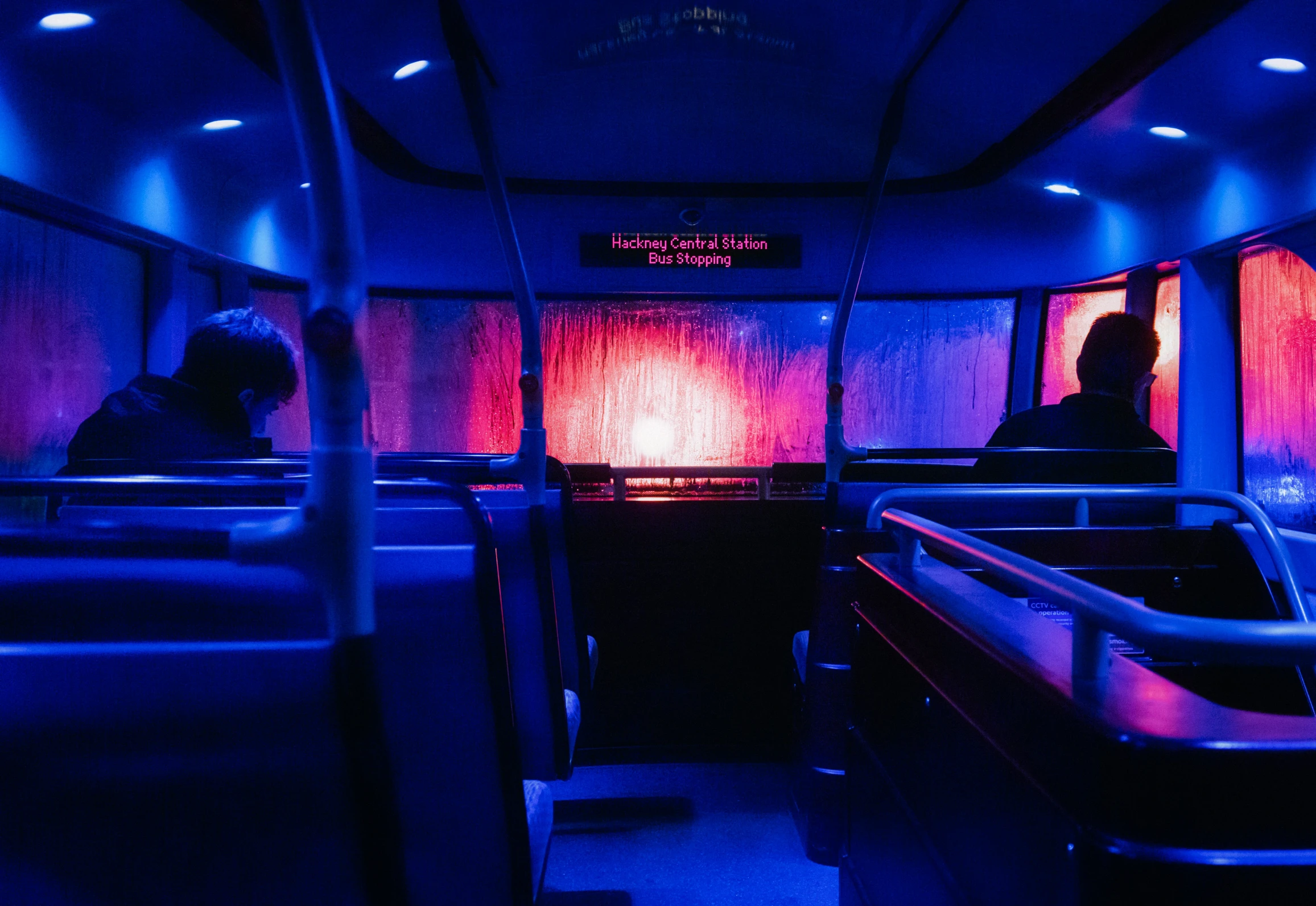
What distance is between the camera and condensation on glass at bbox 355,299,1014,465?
437 cm

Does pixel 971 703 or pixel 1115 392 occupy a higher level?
pixel 1115 392

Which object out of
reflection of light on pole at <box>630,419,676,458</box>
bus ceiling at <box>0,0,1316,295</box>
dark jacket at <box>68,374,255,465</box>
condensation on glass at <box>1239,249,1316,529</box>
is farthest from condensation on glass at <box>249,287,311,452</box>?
condensation on glass at <box>1239,249,1316,529</box>

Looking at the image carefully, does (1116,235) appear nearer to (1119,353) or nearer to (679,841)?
(1119,353)

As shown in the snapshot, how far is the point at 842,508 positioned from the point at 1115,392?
1303 millimetres

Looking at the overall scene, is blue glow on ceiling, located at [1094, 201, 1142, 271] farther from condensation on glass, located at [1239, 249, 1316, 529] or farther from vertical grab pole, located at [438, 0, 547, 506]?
vertical grab pole, located at [438, 0, 547, 506]

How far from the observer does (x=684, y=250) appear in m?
4.12

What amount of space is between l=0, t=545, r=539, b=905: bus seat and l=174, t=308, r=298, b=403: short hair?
4.88ft

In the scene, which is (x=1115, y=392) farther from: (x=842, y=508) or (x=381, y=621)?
(x=381, y=621)

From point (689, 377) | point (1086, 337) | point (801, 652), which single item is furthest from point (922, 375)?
point (801, 652)

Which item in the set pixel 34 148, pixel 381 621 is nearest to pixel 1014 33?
pixel 381 621

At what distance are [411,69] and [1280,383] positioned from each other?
11.1 ft

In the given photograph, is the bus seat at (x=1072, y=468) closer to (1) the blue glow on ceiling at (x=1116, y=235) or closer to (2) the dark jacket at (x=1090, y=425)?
(2) the dark jacket at (x=1090, y=425)

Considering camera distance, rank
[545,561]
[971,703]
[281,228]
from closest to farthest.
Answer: [971,703] < [545,561] < [281,228]

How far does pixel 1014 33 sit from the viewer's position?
2.51 meters
